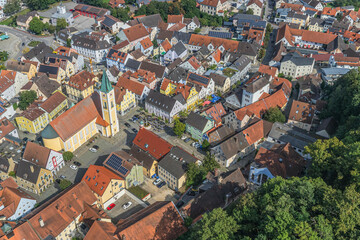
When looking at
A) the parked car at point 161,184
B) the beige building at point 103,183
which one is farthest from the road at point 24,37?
the parked car at point 161,184

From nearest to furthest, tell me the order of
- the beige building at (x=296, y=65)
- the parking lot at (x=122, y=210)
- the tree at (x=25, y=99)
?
the parking lot at (x=122, y=210) < the tree at (x=25, y=99) < the beige building at (x=296, y=65)

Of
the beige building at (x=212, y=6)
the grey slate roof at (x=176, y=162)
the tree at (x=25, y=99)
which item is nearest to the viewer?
the grey slate roof at (x=176, y=162)

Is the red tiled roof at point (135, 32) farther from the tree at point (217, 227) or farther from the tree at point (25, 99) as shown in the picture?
the tree at point (217, 227)

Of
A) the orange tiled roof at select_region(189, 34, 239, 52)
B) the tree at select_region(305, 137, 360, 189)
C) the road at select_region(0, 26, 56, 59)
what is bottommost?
the road at select_region(0, 26, 56, 59)

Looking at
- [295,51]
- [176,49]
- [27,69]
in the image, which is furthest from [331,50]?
[27,69]

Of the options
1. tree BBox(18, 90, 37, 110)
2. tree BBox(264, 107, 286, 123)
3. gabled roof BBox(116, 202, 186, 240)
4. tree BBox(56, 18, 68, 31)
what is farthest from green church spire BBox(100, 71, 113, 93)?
tree BBox(56, 18, 68, 31)

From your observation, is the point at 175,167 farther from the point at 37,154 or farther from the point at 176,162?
the point at 37,154

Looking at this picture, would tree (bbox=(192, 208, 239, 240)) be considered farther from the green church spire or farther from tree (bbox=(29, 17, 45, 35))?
tree (bbox=(29, 17, 45, 35))
